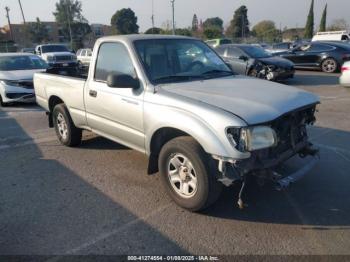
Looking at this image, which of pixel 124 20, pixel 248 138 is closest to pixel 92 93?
pixel 248 138

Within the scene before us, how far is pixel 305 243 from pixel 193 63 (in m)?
2.70

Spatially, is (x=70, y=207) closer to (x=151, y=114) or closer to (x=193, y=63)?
(x=151, y=114)

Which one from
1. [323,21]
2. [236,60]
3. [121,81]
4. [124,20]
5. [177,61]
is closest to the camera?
[121,81]

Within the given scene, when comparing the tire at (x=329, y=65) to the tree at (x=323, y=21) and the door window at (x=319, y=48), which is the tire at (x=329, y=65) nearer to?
the door window at (x=319, y=48)

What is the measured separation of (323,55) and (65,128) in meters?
14.4

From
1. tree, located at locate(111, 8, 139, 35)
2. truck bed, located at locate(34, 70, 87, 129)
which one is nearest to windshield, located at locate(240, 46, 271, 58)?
truck bed, located at locate(34, 70, 87, 129)

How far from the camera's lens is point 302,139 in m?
4.03

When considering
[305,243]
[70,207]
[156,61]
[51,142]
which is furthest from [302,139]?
[51,142]

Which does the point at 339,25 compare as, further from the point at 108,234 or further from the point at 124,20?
the point at 108,234

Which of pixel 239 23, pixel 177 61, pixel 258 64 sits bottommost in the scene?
pixel 258 64

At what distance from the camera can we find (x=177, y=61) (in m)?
4.54

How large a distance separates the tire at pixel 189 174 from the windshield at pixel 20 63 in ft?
30.1

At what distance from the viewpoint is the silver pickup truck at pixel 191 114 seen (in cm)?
326

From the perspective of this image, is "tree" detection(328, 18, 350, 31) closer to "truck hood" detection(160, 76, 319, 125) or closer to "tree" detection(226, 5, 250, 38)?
"tree" detection(226, 5, 250, 38)
